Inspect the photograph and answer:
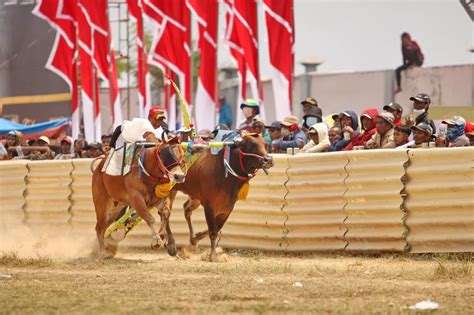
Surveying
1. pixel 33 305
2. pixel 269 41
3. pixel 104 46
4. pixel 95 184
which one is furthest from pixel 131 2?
pixel 33 305

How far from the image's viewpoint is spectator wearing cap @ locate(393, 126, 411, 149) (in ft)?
57.3

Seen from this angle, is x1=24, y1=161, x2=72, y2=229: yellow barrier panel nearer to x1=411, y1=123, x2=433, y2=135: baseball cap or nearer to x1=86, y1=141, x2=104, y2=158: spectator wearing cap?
x1=86, y1=141, x2=104, y2=158: spectator wearing cap

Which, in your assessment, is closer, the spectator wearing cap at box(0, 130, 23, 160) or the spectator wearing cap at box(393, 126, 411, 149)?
the spectator wearing cap at box(393, 126, 411, 149)

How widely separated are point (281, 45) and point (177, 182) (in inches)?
390

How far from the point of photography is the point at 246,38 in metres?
28.1

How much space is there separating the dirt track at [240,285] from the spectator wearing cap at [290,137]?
2.63 meters

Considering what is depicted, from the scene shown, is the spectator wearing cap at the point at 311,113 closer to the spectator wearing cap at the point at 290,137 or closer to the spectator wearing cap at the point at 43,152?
the spectator wearing cap at the point at 290,137

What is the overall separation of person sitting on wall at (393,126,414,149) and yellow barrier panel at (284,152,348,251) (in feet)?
2.40

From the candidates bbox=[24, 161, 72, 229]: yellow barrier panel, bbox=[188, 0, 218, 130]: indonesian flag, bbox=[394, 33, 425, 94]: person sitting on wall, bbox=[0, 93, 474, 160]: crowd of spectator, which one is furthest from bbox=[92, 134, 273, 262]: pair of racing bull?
bbox=[394, 33, 425, 94]: person sitting on wall

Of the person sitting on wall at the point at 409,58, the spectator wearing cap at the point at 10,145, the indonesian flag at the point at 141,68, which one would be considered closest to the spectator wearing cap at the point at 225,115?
the person sitting on wall at the point at 409,58

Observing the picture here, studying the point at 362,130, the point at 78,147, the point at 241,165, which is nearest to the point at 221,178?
the point at 241,165

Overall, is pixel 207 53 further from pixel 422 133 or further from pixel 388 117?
pixel 422 133

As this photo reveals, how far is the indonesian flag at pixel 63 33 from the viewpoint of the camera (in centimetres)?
3388

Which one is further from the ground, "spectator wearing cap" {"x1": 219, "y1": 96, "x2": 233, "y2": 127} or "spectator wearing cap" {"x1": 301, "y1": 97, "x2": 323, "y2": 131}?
"spectator wearing cap" {"x1": 301, "y1": 97, "x2": 323, "y2": 131}
